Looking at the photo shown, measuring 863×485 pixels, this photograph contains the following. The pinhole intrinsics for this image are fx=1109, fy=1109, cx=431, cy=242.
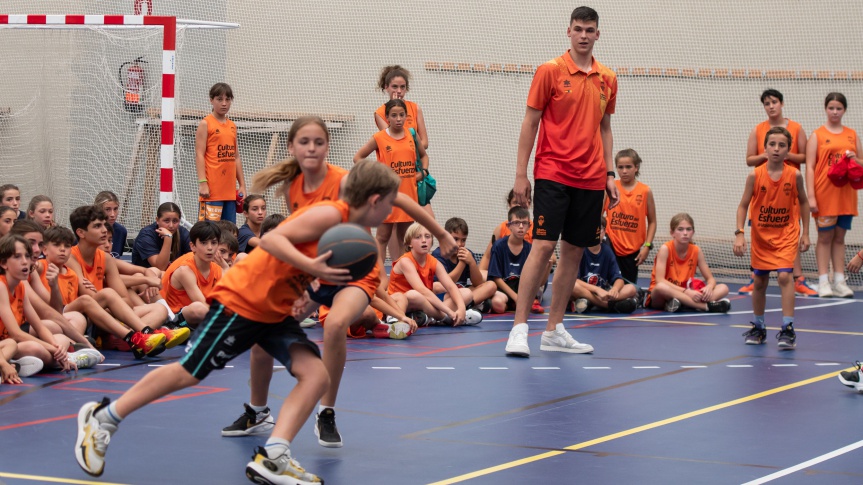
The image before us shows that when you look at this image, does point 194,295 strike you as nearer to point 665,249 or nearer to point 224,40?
point 665,249

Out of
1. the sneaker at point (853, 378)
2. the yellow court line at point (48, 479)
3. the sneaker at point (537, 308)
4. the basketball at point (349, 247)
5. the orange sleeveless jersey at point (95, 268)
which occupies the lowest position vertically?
the sneaker at point (537, 308)

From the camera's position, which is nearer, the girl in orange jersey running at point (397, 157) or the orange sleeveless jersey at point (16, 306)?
the orange sleeveless jersey at point (16, 306)

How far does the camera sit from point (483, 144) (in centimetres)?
1758

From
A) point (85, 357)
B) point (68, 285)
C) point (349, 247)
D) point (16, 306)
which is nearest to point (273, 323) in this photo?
point (349, 247)

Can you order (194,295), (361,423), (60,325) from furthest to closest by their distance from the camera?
(194,295) → (60,325) → (361,423)

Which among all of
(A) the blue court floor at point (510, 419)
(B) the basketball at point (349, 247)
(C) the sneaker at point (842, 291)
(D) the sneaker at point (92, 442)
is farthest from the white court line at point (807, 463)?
(C) the sneaker at point (842, 291)

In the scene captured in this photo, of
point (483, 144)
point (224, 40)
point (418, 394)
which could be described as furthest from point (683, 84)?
point (418, 394)

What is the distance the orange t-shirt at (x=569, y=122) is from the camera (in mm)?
8297

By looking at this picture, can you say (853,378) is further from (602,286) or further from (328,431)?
(602,286)

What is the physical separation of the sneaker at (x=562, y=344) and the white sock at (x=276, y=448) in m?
4.19

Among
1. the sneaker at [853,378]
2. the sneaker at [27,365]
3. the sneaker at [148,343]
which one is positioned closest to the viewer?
the sneaker at [853,378]

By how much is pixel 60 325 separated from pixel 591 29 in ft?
14.6

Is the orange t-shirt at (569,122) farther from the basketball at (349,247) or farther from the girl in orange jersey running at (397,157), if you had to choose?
the basketball at (349,247)

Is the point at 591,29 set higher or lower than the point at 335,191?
higher
